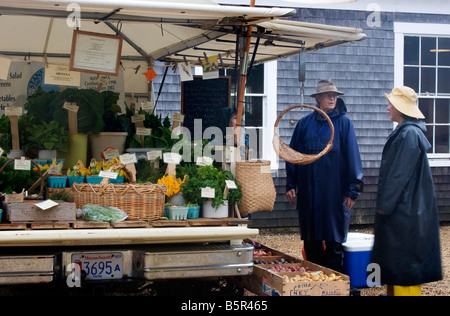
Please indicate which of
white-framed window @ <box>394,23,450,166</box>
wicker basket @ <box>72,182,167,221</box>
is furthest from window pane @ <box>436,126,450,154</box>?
wicker basket @ <box>72,182,167,221</box>

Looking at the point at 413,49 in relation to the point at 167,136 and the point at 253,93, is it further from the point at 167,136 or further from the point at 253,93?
the point at 167,136

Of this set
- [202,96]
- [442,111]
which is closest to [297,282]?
[202,96]

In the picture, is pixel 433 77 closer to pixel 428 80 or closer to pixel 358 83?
pixel 428 80

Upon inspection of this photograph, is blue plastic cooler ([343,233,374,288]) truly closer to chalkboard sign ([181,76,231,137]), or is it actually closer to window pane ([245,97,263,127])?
chalkboard sign ([181,76,231,137])

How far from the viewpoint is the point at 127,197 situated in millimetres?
4320

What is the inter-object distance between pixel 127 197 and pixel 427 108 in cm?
704

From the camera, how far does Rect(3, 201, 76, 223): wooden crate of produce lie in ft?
13.1

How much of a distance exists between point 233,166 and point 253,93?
14.6 ft

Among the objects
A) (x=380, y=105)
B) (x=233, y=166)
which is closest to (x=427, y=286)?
(x=233, y=166)

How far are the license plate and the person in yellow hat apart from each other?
200 cm

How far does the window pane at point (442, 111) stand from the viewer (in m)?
10.1

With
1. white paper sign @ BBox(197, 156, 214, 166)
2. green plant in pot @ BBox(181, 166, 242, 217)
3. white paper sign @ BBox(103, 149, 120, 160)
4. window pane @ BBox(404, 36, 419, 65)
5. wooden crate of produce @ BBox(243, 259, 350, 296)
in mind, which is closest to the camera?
wooden crate of produce @ BBox(243, 259, 350, 296)

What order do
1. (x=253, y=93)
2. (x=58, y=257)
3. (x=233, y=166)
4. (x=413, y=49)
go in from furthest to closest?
(x=413, y=49) < (x=253, y=93) < (x=233, y=166) < (x=58, y=257)

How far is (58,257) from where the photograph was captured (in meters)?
3.97
